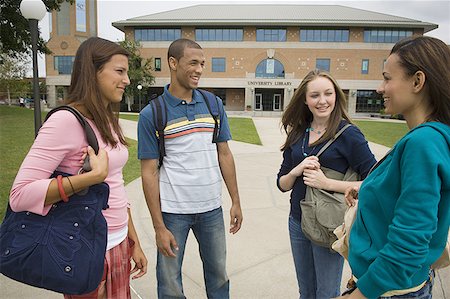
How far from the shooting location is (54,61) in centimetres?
4675

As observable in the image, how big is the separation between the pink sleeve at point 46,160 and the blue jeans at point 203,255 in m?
1.03

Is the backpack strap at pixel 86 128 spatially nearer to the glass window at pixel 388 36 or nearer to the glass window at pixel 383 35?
the glass window at pixel 383 35

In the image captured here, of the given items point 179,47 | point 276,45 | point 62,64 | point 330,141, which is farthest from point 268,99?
point 330,141

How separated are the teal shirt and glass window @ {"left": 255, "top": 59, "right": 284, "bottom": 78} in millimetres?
45167

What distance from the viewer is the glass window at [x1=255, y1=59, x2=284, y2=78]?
148ft

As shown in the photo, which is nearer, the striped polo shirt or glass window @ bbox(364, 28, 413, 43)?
the striped polo shirt

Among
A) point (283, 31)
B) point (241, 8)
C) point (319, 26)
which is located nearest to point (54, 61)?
point (241, 8)

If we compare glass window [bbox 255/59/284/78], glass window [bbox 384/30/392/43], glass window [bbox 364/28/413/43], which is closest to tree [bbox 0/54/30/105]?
glass window [bbox 255/59/284/78]

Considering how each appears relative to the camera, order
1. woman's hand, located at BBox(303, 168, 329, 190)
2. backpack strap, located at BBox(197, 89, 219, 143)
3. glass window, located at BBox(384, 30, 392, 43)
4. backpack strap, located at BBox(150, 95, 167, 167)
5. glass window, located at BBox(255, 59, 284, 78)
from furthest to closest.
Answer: glass window, located at BBox(255, 59, 284, 78)
glass window, located at BBox(384, 30, 392, 43)
backpack strap, located at BBox(197, 89, 219, 143)
backpack strap, located at BBox(150, 95, 167, 167)
woman's hand, located at BBox(303, 168, 329, 190)

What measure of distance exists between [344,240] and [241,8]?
51526 mm

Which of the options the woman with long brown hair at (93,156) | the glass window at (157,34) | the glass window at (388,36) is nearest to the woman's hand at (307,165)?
the woman with long brown hair at (93,156)

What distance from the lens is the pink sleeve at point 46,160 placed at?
1.50 meters

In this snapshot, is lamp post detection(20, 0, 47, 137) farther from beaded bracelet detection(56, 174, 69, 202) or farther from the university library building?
the university library building

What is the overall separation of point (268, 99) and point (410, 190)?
47.8 m
